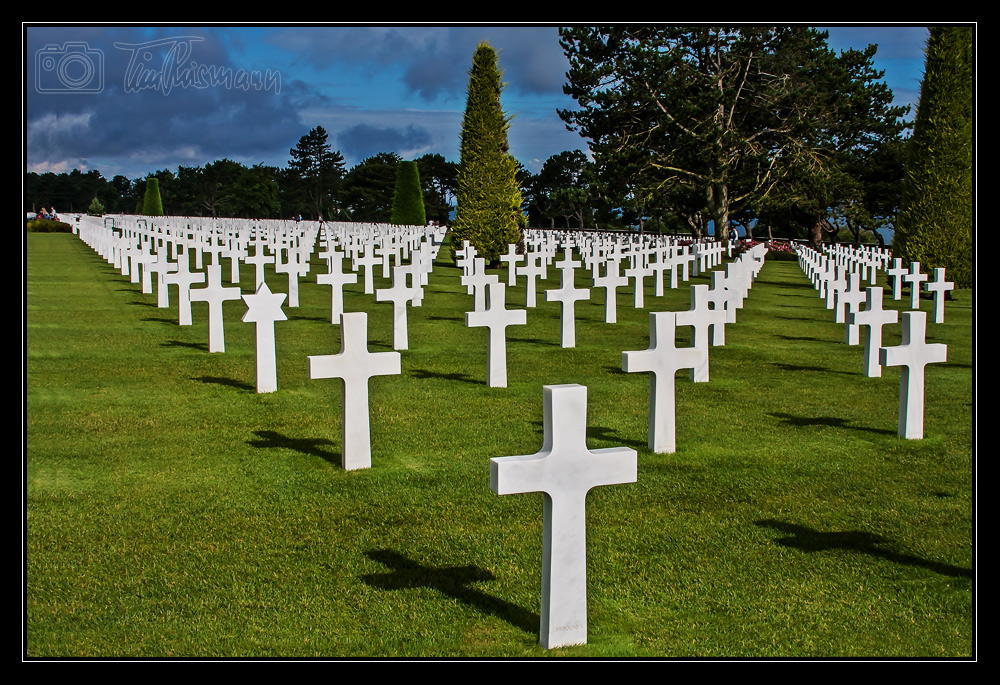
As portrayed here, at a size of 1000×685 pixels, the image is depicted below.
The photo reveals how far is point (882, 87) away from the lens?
153 feet

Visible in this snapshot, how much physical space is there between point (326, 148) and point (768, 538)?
9642 centimetres

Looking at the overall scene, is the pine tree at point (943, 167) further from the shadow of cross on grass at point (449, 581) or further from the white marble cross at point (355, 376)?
the shadow of cross on grass at point (449, 581)

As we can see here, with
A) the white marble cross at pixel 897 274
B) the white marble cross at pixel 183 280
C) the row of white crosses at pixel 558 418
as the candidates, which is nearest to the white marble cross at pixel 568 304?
the row of white crosses at pixel 558 418

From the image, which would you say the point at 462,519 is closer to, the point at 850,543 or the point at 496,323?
the point at 850,543

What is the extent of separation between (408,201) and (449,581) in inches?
1750

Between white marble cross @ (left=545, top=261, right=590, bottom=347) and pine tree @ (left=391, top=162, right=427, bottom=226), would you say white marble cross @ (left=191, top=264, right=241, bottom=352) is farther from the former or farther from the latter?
pine tree @ (left=391, top=162, right=427, bottom=226)

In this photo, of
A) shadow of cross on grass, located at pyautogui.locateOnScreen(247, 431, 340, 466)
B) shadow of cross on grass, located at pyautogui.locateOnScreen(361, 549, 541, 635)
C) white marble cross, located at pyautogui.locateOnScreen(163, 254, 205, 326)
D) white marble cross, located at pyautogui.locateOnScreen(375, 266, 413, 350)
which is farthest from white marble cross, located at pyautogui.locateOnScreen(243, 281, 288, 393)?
white marble cross, located at pyautogui.locateOnScreen(163, 254, 205, 326)

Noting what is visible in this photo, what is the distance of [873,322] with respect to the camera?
1081cm

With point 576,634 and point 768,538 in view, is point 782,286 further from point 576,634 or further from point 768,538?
point 576,634

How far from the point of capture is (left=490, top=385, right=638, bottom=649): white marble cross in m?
3.87

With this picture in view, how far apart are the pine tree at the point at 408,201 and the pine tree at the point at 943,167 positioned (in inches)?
1082

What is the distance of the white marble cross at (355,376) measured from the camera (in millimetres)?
6727

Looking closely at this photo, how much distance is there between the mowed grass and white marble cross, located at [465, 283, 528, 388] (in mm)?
199

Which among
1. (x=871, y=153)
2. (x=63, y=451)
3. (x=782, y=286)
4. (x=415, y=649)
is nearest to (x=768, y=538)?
(x=415, y=649)
